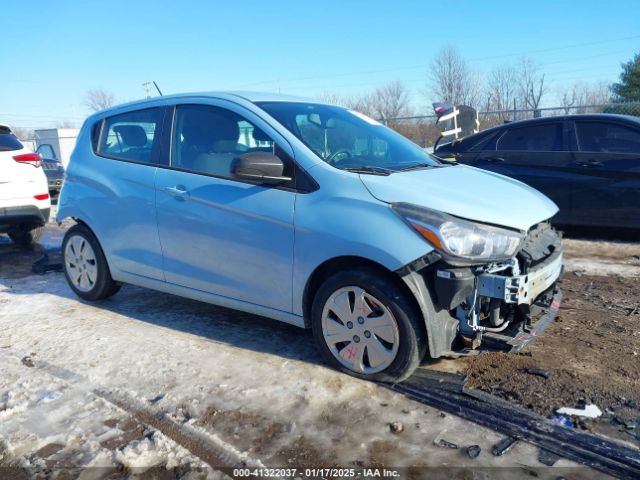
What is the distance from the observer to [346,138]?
405 cm

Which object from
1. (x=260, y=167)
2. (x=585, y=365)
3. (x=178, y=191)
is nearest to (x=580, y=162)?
(x=585, y=365)

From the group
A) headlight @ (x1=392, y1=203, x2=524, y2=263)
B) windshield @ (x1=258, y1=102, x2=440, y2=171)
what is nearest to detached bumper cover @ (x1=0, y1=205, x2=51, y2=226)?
windshield @ (x1=258, y1=102, x2=440, y2=171)

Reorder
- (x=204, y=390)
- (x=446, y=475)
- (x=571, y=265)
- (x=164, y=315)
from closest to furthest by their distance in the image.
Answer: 1. (x=446, y=475)
2. (x=204, y=390)
3. (x=164, y=315)
4. (x=571, y=265)

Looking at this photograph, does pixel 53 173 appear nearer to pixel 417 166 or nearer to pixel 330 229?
pixel 417 166

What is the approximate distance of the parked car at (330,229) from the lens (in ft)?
10.4

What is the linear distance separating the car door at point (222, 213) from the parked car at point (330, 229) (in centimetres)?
1

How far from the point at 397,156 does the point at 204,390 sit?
2.14m

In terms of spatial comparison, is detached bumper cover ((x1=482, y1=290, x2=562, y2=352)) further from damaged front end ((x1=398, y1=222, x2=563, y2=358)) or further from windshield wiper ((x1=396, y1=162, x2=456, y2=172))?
windshield wiper ((x1=396, y1=162, x2=456, y2=172))

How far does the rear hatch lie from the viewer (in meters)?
7.02

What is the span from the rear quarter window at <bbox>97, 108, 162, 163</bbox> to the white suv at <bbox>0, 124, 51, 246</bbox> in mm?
2765

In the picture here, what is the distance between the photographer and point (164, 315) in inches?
193

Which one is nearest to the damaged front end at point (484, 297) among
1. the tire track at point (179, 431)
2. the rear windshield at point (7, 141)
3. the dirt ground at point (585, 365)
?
the dirt ground at point (585, 365)

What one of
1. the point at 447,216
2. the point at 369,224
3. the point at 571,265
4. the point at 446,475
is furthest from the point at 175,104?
the point at 571,265

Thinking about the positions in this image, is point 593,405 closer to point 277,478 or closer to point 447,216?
point 447,216
